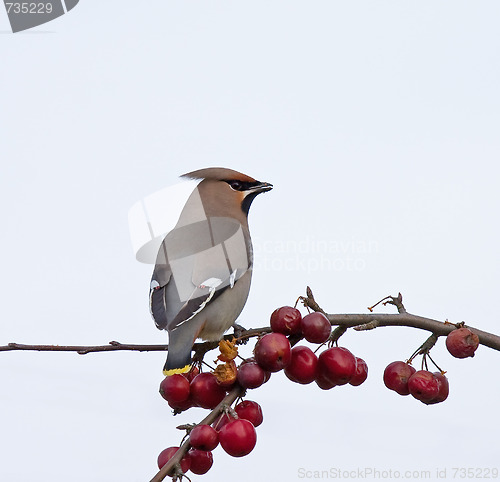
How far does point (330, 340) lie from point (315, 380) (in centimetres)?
11

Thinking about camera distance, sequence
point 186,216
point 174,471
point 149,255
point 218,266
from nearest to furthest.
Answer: point 174,471 < point 218,266 < point 149,255 < point 186,216

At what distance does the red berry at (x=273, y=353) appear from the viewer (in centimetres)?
182

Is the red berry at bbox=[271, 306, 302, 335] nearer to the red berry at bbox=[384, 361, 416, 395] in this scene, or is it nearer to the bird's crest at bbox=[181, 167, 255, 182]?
the red berry at bbox=[384, 361, 416, 395]

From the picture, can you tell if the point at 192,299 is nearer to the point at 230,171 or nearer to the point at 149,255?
the point at 149,255

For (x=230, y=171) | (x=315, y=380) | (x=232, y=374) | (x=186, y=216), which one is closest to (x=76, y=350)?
(x=232, y=374)

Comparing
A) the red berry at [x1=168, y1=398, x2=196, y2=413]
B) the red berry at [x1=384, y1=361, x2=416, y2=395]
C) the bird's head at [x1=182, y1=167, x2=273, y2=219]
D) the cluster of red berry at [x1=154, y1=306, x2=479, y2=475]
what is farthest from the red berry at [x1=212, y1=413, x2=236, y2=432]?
the bird's head at [x1=182, y1=167, x2=273, y2=219]

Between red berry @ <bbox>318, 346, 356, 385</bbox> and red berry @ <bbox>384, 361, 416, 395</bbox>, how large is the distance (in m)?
0.20

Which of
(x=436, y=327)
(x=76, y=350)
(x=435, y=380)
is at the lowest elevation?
(x=435, y=380)

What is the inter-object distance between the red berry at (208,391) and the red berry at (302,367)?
178 mm

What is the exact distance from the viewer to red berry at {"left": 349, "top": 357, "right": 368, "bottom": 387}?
6.62ft

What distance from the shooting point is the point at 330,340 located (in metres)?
1.99

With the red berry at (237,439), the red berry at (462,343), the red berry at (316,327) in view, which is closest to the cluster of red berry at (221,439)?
the red berry at (237,439)

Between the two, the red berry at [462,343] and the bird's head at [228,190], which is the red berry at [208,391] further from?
the bird's head at [228,190]

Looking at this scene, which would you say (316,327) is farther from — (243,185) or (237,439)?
(243,185)
